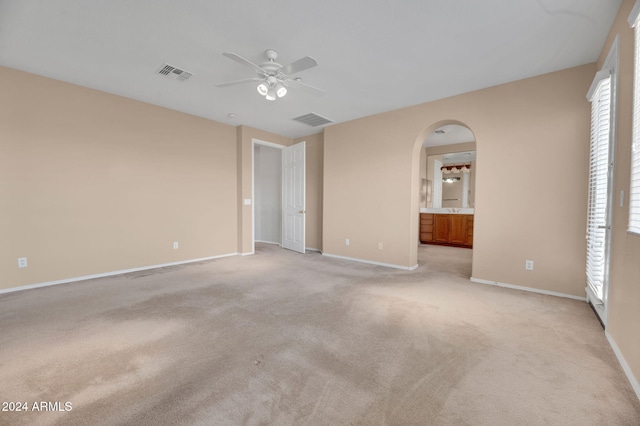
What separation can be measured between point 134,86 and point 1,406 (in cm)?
373

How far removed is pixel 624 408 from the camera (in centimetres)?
140

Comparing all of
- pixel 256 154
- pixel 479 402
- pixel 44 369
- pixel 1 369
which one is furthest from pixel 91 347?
pixel 256 154

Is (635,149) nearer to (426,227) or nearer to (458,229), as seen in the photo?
(458,229)

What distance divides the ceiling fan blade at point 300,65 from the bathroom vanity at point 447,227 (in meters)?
5.85

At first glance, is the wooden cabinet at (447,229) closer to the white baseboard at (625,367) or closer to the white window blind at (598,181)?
the white window blind at (598,181)

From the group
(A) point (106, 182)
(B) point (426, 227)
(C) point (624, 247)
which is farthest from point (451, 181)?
(A) point (106, 182)

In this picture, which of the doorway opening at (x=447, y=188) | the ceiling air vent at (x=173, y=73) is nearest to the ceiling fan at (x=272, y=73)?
the ceiling air vent at (x=173, y=73)

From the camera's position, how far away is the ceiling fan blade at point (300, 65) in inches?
92.7

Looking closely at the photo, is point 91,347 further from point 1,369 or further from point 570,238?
point 570,238

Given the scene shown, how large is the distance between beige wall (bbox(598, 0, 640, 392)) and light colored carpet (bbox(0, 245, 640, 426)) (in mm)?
216

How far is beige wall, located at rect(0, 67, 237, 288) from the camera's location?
3.21 m

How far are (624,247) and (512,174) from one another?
182cm

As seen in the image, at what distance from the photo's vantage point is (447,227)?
6973mm

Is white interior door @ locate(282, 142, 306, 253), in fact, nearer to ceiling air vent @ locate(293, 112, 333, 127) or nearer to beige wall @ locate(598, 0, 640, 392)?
ceiling air vent @ locate(293, 112, 333, 127)
